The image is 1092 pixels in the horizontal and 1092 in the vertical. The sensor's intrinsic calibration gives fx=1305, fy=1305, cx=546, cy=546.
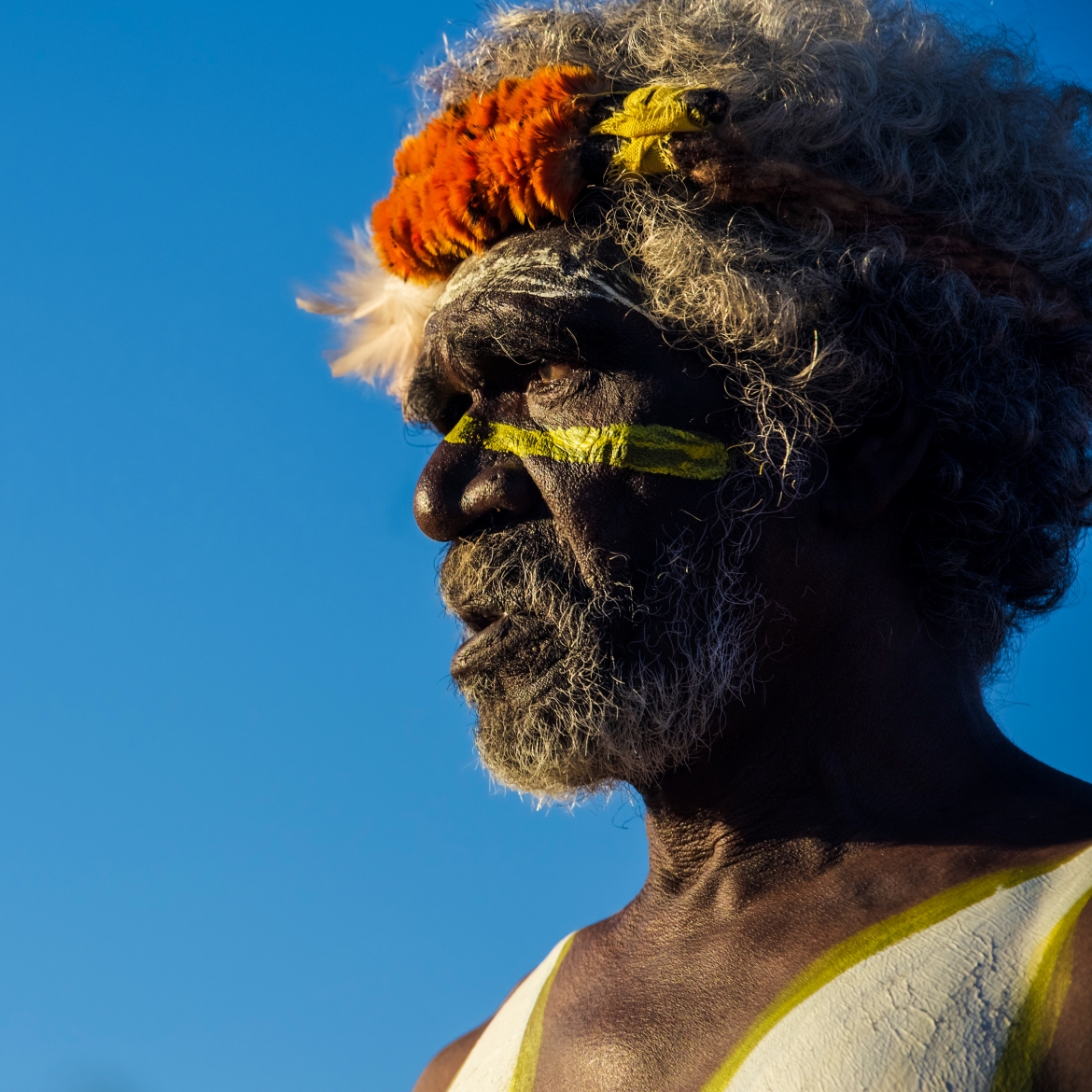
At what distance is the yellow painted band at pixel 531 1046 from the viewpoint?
9.43 feet

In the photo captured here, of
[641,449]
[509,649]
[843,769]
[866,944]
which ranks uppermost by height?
[641,449]

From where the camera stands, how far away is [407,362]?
3.67 metres

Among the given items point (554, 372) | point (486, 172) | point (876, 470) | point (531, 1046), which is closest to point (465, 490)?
point (554, 372)

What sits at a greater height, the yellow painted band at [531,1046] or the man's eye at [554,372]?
the man's eye at [554,372]

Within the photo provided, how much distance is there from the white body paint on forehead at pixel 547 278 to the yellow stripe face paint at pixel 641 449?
273 mm

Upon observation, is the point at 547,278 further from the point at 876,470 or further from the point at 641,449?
the point at 876,470

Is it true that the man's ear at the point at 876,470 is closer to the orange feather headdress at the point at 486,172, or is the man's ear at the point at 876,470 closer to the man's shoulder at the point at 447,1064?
the orange feather headdress at the point at 486,172

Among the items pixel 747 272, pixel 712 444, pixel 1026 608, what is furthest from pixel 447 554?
pixel 1026 608

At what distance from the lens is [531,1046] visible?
296 cm

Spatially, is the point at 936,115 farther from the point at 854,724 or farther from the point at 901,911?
the point at 901,911

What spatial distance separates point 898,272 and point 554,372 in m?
0.82

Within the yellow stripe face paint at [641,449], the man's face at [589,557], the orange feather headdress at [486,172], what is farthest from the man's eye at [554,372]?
the orange feather headdress at [486,172]

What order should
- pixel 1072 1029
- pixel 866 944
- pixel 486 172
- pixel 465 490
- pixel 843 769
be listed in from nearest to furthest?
1. pixel 1072 1029
2. pixel 866 944
3. pixel 843 769
4. pixel 465 490
5. pixel 486 172

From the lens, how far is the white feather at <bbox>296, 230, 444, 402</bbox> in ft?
11.8
